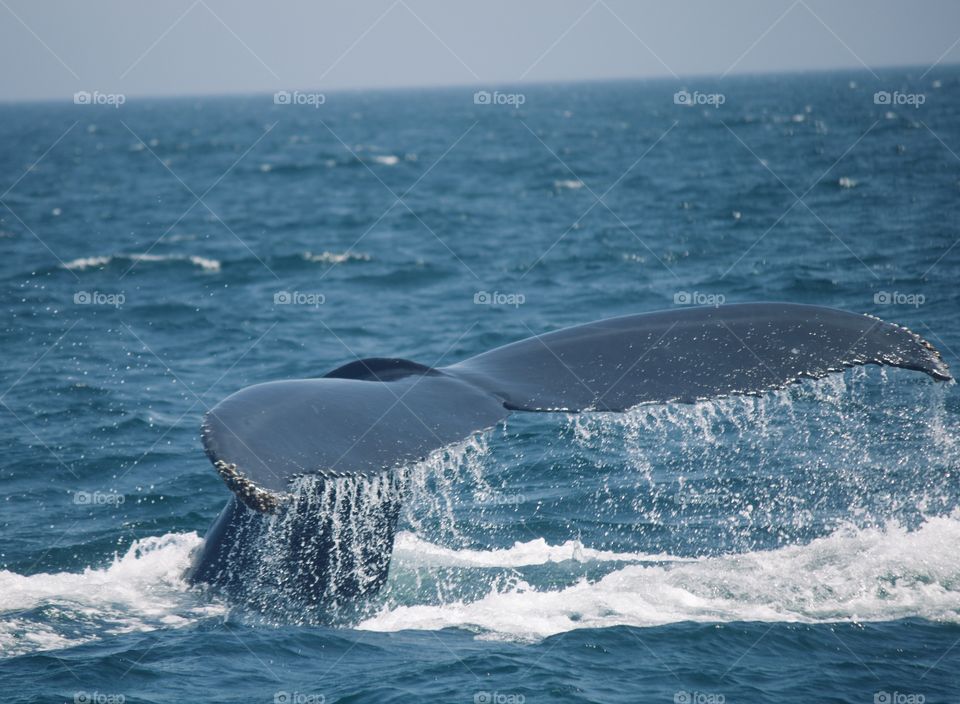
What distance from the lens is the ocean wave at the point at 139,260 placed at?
886 inches

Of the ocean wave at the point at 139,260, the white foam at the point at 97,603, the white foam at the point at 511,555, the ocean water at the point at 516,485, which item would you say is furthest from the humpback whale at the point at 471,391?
the ocean wave at the point at 139,260

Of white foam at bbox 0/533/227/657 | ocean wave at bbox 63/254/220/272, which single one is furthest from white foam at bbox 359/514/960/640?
ocean wave at bbox 63/254/220/272

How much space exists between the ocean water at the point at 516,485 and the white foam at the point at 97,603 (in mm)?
29

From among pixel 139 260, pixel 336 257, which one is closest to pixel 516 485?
pixel 336 257

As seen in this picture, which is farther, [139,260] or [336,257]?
[336,257]

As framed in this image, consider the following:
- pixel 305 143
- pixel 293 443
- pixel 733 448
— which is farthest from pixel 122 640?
pixel 305 143

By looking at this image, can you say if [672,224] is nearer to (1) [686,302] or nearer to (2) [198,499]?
(1) [686,302]

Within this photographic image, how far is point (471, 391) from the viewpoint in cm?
497

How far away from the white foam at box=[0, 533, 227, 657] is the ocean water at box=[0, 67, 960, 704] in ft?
0.10

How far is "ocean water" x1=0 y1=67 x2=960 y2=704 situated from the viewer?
6480mm

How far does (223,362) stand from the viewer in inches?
583

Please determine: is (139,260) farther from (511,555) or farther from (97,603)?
(511,555)

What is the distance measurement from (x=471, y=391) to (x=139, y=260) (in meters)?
20.1

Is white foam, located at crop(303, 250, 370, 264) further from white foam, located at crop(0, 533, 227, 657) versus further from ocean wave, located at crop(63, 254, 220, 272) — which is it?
white foam, located at crop(0, 533, 227, 657)
